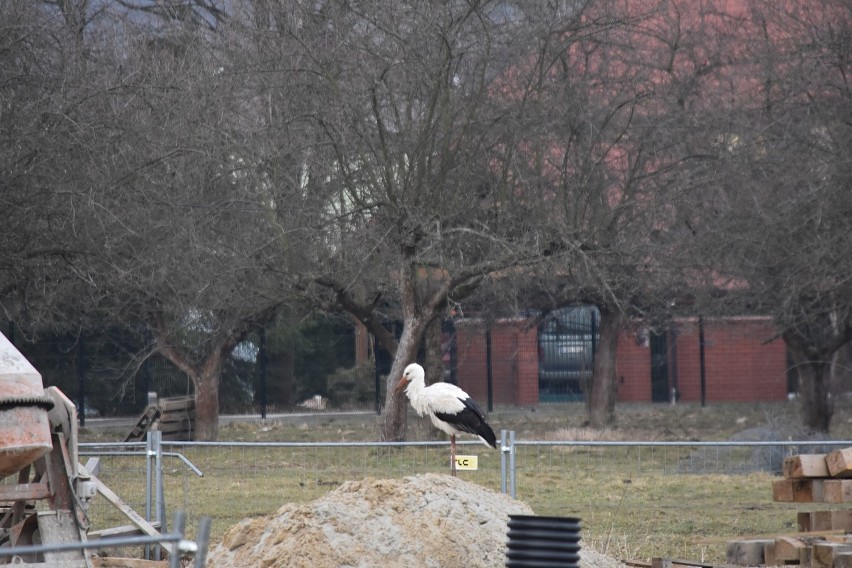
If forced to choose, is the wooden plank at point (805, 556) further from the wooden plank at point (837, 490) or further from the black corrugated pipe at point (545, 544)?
the black corrugated pipe at point (545, 544)

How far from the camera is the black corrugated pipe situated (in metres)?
6.92

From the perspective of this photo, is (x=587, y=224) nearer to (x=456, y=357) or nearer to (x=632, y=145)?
(x=632, y=145)

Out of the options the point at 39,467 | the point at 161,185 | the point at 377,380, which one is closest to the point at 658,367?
the point at 377,380

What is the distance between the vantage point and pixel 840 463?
1062 centimetres

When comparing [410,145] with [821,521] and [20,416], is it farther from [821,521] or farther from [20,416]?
[20,416]

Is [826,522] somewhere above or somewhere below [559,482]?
above

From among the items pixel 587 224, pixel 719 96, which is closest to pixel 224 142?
pixel 587 224

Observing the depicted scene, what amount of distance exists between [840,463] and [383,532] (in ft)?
13.6

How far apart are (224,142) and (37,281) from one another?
3.94 metres

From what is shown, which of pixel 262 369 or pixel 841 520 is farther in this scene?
pixel 262 369

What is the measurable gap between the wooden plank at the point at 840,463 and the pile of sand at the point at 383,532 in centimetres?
220

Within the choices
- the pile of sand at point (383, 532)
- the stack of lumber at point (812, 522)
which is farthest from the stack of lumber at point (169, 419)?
the stack of lumber at point (812, 522)

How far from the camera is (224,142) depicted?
19.5 m

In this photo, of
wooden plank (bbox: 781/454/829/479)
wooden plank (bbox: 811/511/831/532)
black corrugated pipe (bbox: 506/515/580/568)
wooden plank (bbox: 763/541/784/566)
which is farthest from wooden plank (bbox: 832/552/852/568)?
black corrugated pipe (bbox: 506/515/580/568)
